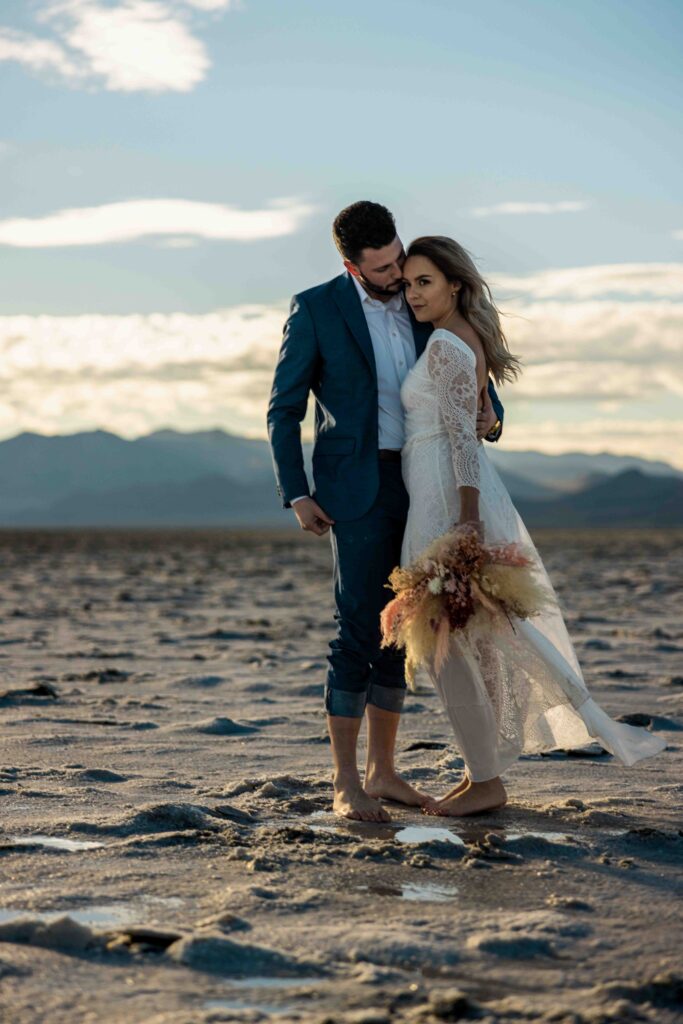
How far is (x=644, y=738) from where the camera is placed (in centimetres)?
427

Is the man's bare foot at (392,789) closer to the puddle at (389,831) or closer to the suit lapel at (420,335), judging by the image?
the puddle at (389,831)

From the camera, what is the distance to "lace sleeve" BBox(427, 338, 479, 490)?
416cm

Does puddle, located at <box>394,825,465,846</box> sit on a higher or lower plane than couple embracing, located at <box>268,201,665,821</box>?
lower

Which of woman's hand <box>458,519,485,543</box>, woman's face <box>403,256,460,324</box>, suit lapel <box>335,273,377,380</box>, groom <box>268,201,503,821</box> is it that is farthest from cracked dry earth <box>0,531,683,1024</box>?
woman's face <box>403,256,460,324</box>

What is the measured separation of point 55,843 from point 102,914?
2.37 feet

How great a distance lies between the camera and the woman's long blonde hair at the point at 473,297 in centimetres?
423

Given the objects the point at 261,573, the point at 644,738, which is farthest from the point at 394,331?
the point at 261,573

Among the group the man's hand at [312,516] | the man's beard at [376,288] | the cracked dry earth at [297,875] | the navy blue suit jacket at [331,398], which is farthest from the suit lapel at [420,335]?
the cracked dry earth at [297,875]

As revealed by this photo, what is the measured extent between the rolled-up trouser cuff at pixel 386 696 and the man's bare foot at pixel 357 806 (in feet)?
1.20

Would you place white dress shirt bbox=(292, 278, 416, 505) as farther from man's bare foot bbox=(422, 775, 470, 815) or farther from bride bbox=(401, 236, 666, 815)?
man's bare foot bbox=(422, 775, 470, 815)

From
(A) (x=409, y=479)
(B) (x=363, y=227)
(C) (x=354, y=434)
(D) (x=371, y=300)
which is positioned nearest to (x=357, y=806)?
(A) (x=409, y=479)

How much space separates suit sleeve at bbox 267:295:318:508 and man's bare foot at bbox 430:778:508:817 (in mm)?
1078

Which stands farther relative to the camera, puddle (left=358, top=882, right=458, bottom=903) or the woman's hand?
the woman's hand

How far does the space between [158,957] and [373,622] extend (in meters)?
1.82
